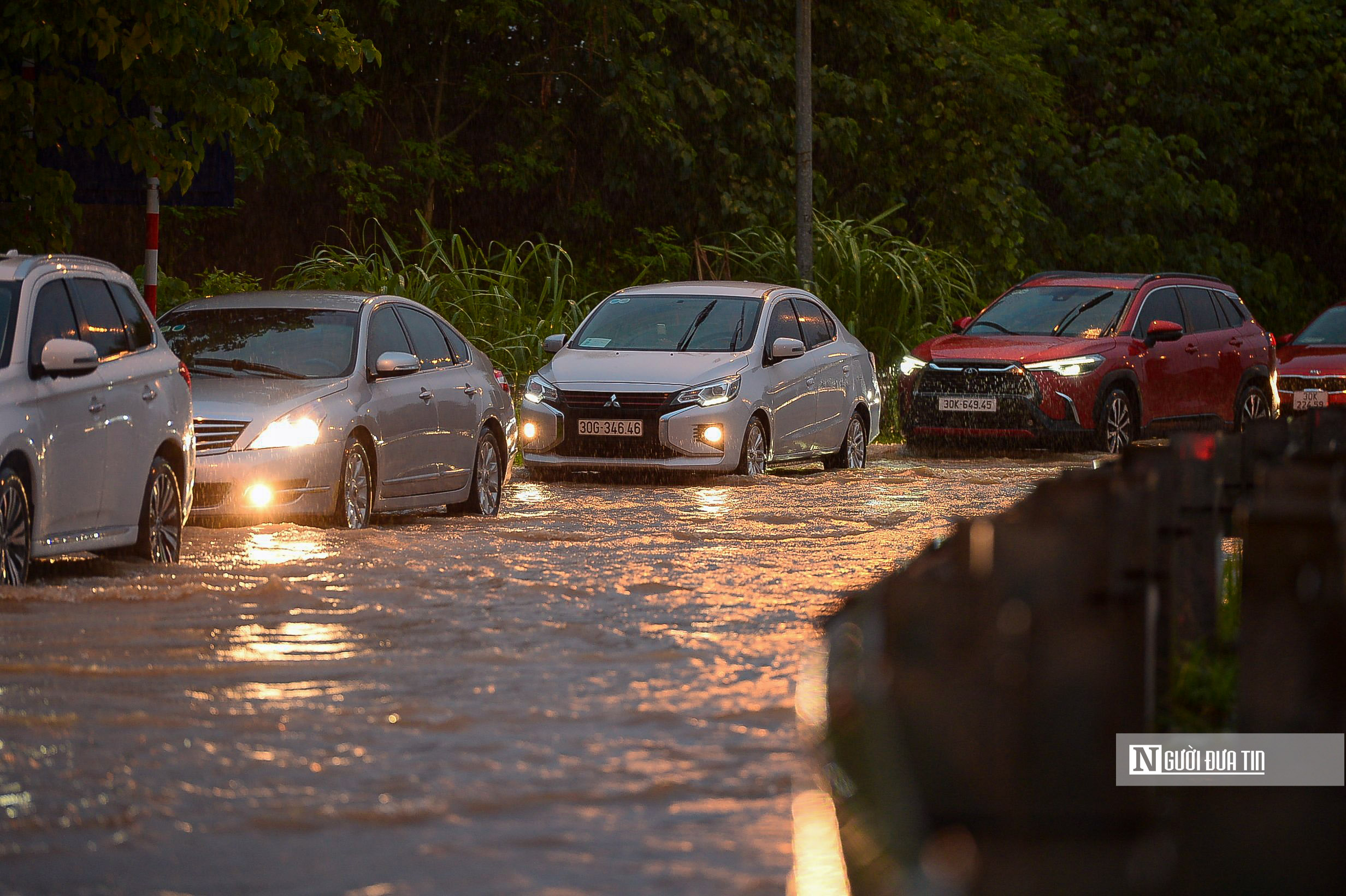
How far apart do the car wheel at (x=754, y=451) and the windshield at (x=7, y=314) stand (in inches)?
331

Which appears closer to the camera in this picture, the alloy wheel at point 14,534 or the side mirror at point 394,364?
the alloy wheel at point 14,534

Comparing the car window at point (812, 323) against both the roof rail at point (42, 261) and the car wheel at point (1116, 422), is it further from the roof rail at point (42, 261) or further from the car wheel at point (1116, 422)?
the roof rail at point (42, 261)

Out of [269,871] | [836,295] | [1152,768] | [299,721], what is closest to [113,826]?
[269,871]

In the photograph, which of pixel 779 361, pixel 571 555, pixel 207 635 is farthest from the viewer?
pixel 779 361

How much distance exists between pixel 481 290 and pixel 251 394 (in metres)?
11.3

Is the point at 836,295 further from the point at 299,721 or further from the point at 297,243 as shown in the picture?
the point at 299,721

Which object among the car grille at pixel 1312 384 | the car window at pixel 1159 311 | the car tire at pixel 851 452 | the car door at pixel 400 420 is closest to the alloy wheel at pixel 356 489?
the car door at pixel 400 420

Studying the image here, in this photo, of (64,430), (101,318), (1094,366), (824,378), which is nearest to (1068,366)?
(1094,366)

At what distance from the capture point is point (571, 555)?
461 inches

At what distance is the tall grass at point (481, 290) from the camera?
22.6 m

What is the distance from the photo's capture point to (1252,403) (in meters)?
23.2

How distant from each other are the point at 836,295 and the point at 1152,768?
2106cm

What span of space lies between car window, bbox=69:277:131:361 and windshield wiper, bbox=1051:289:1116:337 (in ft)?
41.1

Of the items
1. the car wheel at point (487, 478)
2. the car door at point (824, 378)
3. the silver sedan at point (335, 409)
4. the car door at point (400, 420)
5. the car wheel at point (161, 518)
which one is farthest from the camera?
the car door at point (824, 378)
